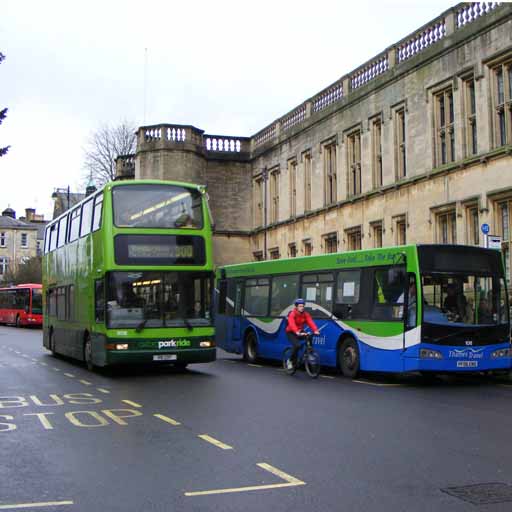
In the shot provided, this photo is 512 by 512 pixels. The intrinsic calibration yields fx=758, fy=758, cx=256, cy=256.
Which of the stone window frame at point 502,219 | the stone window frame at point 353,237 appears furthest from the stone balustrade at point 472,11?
the stone window frame at point 353,237

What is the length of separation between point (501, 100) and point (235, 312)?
34.3ft

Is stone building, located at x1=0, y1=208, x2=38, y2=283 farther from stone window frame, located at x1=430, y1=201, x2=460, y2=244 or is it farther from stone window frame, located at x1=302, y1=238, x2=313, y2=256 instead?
stone window frame, located at x1=430, y1=201, x2=460, y2=244

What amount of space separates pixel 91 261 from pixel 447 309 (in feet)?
27.3

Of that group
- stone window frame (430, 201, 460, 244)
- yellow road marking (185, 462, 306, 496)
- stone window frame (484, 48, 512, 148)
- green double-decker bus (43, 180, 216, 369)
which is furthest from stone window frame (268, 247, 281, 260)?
yellow road marking (185, 462, 306, 496)

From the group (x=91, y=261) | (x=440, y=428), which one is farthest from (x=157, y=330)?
(x=440, y=428)

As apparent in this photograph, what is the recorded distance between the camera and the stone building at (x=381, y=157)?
930 inches

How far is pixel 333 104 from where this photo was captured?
33.5m

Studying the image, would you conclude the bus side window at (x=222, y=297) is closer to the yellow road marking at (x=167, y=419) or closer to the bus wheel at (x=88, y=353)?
the bus wheel at (x=88, y=353)

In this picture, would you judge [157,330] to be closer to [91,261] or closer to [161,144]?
[91,261]

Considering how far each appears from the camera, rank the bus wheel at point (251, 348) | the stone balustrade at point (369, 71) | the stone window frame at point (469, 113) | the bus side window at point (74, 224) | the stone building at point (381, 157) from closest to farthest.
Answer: the bus side window at point (74, 224)
the bus wheel at point (251, 348)
the stone building at point (381, 157)
the stone window frame at point (469, 113)
the stone balustrade at point (369, 71)

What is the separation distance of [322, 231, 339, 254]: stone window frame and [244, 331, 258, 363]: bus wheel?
38.7ft

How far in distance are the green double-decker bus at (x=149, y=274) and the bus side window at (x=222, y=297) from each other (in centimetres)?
638

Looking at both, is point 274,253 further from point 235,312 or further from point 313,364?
point 313,364

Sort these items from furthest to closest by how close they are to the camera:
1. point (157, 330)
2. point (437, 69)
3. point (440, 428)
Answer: point (437, 69)
point (157, 330)
point (440, 428)
